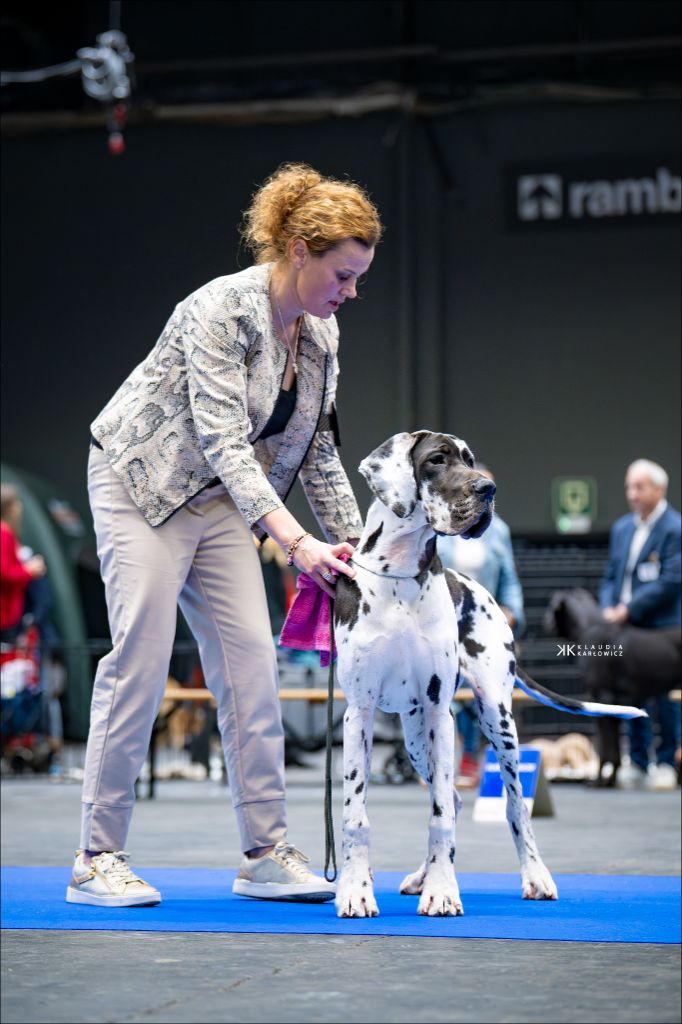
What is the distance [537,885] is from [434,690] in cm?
51

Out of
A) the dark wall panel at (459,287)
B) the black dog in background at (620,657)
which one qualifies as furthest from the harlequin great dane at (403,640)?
the dark wall panel at (459,287)

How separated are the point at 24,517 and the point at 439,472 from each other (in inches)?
347

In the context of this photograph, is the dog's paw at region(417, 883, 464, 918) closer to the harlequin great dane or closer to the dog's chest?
the harlequin great dane

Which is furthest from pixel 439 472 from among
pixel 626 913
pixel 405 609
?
pixel 626 913

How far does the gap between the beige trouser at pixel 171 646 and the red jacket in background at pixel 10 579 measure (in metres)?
4.90

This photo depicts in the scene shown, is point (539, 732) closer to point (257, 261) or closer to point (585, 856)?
point (585, 856)

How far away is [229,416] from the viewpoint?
2.74 meters

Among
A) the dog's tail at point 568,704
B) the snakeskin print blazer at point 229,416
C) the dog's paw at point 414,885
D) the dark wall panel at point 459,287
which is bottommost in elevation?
the dog's paw at point 414,885

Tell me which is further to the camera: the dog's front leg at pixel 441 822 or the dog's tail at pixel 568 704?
the dog's tail at pixel 568 704

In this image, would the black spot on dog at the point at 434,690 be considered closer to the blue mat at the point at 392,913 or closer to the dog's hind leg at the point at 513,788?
the dog's hind leg at the point at 513,788

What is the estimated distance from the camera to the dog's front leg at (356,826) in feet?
8.46

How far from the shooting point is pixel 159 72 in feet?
36.5

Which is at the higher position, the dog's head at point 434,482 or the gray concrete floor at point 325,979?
the dog's head at point 434,482

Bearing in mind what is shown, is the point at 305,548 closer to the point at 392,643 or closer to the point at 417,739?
the point at 392,643
